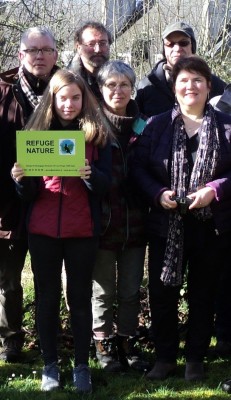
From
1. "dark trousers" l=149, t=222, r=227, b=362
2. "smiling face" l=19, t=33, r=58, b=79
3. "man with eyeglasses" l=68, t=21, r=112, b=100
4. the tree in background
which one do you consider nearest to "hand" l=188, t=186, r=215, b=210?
"dark trousers" l=149, t=222, r=227, b=362

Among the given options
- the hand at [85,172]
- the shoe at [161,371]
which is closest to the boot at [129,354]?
the shoe at [161,371]

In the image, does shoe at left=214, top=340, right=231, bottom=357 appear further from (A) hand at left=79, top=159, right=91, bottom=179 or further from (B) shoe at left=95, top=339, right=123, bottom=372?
(A) hand at left=79, top=159, right=91, bottom=179

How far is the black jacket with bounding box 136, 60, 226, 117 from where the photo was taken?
5.35m

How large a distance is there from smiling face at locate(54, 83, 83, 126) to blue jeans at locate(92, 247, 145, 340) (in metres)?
1.04

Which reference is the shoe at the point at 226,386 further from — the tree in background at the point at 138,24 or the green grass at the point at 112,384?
the tree in background at the point at 138,24

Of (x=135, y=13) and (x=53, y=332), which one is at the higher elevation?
(x=135, y=13)

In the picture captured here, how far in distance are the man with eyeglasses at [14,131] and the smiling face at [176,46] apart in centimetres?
105

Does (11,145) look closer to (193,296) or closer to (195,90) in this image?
(195,90)

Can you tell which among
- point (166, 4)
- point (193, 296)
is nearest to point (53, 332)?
point (193, 296)

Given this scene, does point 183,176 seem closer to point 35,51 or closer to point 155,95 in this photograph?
point 155,95

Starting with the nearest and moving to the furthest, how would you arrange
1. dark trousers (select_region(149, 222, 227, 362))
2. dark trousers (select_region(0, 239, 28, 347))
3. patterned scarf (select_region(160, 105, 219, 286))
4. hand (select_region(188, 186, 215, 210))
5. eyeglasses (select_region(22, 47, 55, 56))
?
hand (select_region(188, 186, 215, 210))
patterned scarf (select_region(160, 105, 219, 286))
dark trousers (select_region(149, 222, 227, 362))
eyeglasses (select_region(22, 47, 55, 56))
dark trousers (select_region(0, 239, 28, 347))

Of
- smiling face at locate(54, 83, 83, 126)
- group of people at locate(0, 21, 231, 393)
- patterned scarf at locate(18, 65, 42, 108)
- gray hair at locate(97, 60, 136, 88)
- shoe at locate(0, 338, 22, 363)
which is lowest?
shoe at locate(0, 338, 22, 363)

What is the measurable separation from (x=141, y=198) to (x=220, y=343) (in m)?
1.46

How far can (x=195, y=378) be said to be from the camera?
15.6 ft
